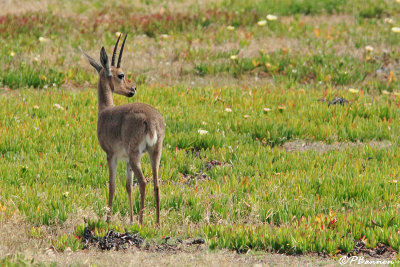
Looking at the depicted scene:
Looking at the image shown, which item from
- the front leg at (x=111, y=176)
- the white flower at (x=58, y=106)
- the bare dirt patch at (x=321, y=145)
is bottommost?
the bare dirt patch at (x=321, y=145)

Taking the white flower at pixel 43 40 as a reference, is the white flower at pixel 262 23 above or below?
below

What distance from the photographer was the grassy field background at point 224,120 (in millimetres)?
7790

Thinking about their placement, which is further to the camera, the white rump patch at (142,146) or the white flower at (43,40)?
the white flower at (43,40)

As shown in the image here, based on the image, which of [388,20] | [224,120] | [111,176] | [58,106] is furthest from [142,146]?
[388,20]

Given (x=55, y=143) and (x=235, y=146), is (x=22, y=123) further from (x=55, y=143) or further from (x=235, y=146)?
(x=235, y=146)

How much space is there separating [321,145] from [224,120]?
1820 mm

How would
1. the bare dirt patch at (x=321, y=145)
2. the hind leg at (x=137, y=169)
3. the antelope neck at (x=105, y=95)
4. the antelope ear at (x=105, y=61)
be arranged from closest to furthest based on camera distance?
the hind leg at (x=137, y=169), the antelope ear at (x=105, y=61), the antelope neck at (x=105, y=95), the bare dirt patch at (x=321, y=145)

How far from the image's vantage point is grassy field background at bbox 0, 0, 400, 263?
7.79 m

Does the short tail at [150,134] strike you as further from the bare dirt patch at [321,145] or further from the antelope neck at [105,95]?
the bare dirt patch at [321,145]

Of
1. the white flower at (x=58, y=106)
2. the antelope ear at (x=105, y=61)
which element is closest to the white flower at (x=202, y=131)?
the white flower at (x=58, y=106)

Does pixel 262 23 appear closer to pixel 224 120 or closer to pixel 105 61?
pixel 224 120

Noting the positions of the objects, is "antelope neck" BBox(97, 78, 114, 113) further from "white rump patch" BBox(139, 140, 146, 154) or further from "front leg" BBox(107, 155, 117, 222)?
"white rump patch" BBox(139, 140, 146, 154)

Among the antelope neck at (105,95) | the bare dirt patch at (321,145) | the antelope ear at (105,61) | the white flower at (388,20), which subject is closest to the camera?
the antelope ear at (105,61)

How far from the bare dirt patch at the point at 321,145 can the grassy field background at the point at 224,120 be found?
36 mm
